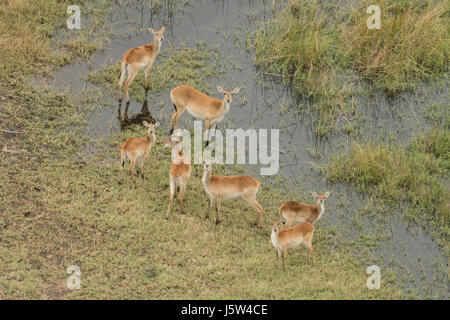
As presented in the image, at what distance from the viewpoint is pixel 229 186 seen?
1379 cm

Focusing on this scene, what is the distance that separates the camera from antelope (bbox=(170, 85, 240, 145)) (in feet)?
50.9

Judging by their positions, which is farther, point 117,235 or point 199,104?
point 199,104

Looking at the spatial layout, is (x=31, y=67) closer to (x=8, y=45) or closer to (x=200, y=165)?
(x=8, y=45)

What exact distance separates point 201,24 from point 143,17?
1.24 metres

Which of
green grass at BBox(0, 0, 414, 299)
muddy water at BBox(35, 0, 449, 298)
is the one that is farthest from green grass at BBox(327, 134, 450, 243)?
green grass at BBox(0, 0, 414, 299)

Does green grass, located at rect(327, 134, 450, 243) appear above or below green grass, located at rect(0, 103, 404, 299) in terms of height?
above

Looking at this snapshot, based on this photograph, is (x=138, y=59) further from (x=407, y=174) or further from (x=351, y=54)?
(x=407, y=174)

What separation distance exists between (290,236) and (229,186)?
1406 mm

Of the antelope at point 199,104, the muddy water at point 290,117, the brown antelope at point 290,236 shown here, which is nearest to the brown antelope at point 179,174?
the antelope at point 199,104

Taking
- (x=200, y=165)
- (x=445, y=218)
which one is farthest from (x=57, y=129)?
(x=445, y=218)

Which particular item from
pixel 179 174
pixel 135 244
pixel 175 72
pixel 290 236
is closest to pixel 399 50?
pixel 175 72

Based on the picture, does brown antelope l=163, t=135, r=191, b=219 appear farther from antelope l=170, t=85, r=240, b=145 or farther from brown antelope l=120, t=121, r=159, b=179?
antelope l=170, t=85, r=240, b=145

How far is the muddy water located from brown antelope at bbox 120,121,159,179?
1452 millimetres

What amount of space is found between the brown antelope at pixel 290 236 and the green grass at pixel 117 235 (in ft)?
1.18
